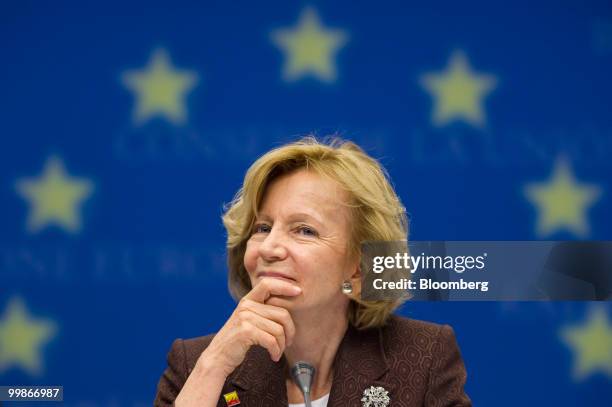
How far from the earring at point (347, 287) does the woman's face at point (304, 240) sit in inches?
0.6

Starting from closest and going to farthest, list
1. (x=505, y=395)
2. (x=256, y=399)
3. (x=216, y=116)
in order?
1. (x=256, y=399)
2. (x=505, y=395)
3. (x=216, y=116)

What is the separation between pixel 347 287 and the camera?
2012mm

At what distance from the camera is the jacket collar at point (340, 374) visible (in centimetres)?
193

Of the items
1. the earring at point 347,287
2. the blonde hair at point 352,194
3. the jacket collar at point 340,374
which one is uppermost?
the blonde hair at point 352,194

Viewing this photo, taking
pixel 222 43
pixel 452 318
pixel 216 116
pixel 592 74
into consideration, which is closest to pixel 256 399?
pixel 452 318

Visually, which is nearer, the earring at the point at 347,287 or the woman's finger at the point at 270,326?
the woman's finger at the point at 270,326

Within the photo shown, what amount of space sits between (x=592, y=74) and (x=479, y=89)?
0.42 meters

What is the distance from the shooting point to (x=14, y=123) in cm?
313

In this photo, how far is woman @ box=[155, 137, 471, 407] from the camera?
6.07ft

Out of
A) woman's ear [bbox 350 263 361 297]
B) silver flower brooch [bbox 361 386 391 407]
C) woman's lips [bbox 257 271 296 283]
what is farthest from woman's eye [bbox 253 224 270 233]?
silver flower brooch [bbox 361 386 391 407]

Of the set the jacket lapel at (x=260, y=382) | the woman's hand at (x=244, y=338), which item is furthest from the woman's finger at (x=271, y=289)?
the jacket lapel at (x=260, y=382)

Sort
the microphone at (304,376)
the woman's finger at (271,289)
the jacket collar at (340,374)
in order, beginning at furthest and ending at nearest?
1. the jacket collar at (340,374)
2. the woman's finger at (271,289)
3. the microphone at (304,376)

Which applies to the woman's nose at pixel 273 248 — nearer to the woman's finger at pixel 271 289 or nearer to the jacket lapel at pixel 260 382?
the woman's finger at pixel 271 289

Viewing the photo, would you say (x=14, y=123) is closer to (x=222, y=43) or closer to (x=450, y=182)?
(x=222, y=43)
